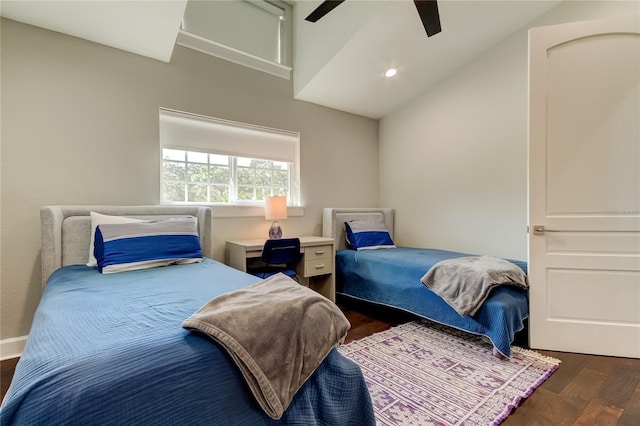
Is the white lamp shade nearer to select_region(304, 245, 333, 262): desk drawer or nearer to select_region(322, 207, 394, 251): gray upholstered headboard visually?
select_region(304, 245, 333, 262): desk drawer

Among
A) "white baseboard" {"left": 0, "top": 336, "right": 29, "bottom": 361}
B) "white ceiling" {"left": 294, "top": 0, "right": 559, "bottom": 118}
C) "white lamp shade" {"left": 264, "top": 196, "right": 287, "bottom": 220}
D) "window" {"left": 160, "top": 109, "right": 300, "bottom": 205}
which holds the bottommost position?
"white baseboard" {"left": 0, "top": 336, "right": 29, "bottom": 361}

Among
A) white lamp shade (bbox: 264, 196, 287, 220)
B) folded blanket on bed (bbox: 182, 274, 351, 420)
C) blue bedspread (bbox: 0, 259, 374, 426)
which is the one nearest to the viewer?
blue bedspread (bbox: 0, 259, 374, 426)

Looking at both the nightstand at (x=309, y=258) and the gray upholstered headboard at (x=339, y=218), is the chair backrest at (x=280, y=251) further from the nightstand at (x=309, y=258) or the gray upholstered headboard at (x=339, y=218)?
the gray upholstered headboard at (x=339, y=218)

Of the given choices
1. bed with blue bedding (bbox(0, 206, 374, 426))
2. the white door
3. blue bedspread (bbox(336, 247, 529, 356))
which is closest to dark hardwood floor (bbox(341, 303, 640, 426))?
the white door

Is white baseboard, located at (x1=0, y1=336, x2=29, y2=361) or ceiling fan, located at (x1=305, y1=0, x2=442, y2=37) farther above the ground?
ceiling fan, located at (x1=305, y1=0, x2=442, y2=37)

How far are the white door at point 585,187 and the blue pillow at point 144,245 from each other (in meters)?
2.56

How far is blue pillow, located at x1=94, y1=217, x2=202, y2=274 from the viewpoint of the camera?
1938mm

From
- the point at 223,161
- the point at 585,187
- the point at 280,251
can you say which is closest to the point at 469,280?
the point at 585,187

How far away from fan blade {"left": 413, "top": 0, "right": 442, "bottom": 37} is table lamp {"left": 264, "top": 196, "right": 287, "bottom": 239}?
76.0 inches

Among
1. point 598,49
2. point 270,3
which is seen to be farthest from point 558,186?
point 270,3

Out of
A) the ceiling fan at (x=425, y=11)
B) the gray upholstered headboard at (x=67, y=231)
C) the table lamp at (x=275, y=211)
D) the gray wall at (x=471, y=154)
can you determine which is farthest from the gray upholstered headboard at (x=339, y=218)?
the ceiling fan at (x=425, y=11)

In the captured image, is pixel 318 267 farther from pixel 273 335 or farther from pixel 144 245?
pixel 273 335

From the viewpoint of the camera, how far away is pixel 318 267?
306 centimetres

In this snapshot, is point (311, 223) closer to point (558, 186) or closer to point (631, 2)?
point (558, 186)
